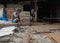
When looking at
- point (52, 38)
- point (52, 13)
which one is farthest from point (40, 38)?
point (52, 13)

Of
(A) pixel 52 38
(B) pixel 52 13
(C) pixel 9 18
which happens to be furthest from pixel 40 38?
(B) pixel 52 13

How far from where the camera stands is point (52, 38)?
5852 millimetres

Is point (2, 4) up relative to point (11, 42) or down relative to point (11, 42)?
up

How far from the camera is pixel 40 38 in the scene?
19.2ft

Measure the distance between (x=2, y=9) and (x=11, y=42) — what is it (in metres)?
4.84

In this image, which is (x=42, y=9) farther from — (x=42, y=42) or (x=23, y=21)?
(x=42, y=42)

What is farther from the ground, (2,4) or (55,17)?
(2,4)

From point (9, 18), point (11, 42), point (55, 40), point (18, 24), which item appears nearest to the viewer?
point (11, 42)

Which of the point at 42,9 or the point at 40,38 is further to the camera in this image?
the point at 42,9

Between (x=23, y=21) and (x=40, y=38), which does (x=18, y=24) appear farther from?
(x=40, y=38)

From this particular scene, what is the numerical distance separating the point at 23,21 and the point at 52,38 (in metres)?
3.00

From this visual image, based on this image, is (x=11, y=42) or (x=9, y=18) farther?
(x=9, y=18)

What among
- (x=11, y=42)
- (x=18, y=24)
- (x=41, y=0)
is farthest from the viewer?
(x=41, y=0)

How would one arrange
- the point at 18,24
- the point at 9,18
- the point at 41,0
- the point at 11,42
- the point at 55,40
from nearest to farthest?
the point at 11,42
the point at 55,40
the point at 18,24
the point at 9,18
the point at 41,0
